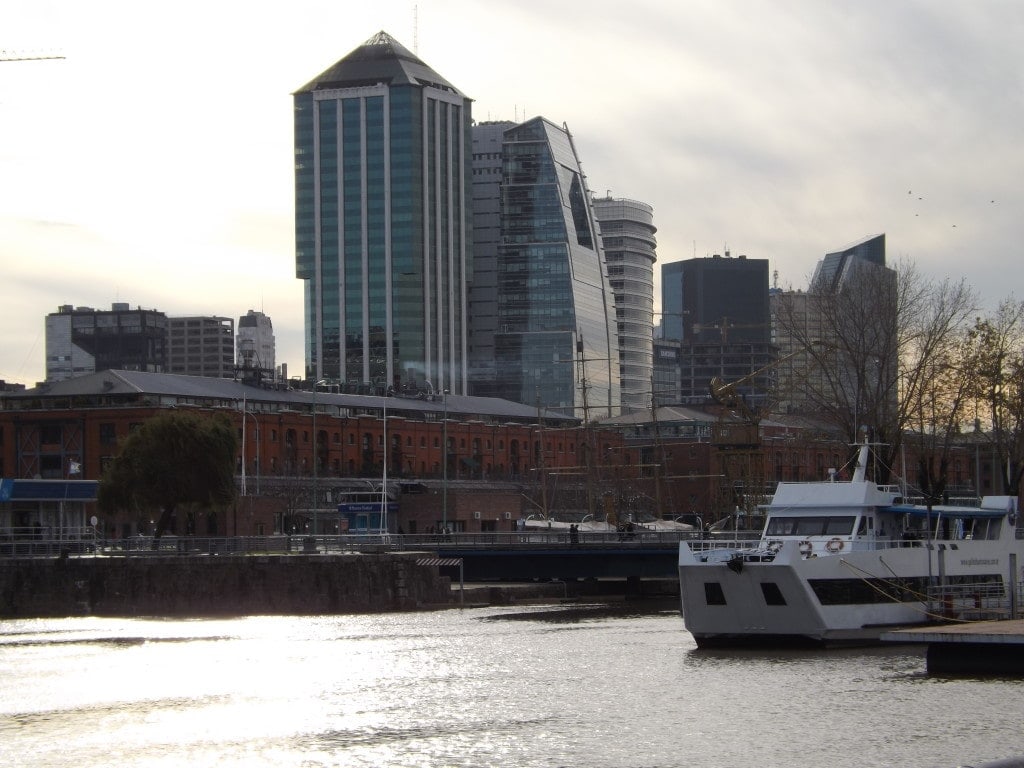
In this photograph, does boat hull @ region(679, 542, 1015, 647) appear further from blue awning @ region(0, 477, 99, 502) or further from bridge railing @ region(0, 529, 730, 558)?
→ blue awning @ region(0, 477, 99, 502)

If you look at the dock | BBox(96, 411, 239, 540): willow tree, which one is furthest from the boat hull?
BBox(96, 411, 239, 540): willow tree

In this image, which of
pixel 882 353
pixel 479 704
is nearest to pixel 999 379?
pixel 882 353

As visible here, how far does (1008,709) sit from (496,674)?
19.1 m

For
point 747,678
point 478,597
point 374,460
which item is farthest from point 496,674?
point 374,460

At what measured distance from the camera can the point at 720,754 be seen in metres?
44.2

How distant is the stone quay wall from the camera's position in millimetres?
92000

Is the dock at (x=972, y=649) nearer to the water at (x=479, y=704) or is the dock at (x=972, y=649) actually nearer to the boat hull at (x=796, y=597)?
the water at (x=479, y=704)

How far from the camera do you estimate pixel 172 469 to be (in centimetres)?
11125

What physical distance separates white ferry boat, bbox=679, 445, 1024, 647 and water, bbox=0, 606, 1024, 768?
140cm

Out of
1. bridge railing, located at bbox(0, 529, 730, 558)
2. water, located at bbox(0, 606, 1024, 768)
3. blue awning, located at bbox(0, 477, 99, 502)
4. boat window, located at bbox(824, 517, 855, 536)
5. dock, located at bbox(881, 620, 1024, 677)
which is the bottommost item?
water, located at bbox(0, 606, 1024, 768)

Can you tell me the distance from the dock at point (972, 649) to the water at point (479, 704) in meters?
0.99

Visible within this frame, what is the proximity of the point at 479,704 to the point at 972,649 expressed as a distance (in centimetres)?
1656

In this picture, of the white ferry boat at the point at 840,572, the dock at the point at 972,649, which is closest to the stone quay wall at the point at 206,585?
the white ferry boat at the point at 840,572

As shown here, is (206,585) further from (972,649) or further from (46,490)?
(972,649)
